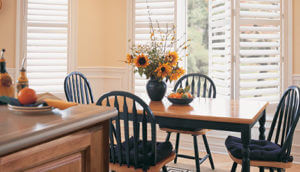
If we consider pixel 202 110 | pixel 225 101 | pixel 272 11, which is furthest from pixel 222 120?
pixel 272 11

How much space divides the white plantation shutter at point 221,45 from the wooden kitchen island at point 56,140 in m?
2.53

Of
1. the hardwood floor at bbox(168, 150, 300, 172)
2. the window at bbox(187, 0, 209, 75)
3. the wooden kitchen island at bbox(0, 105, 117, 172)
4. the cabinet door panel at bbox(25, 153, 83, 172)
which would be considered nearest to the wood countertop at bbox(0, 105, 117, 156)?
the wooden kitchen island at bbox(0, 105, 117, 172)

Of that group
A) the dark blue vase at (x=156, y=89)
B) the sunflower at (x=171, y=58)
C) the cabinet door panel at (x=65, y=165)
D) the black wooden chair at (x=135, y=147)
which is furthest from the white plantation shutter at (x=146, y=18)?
the cabinet door panel at (x=65, y=165)

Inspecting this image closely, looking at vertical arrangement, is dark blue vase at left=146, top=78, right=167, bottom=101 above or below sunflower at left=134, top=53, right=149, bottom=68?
below

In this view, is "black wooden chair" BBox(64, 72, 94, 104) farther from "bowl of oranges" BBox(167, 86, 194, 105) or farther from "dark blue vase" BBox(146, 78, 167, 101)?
"bowl of oranges" BBox(167, 86, 194, 105)

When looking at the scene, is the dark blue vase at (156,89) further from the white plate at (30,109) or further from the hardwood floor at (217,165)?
the white plate at (30,109)

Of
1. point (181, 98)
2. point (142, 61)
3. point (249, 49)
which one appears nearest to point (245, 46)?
point (249, 49)

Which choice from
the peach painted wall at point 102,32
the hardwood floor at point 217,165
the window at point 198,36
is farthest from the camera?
the window at point 198,36

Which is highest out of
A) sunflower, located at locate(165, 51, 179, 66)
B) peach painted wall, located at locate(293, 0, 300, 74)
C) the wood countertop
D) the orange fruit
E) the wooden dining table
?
peach painted wall, located at locate(293, 0, 300, 74)

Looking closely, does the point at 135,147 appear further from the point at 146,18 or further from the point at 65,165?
the point at 146,18

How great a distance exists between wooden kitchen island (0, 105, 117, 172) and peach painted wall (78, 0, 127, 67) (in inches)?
112

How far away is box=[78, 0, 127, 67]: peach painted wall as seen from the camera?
4121mm

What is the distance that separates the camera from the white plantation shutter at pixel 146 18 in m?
3.87

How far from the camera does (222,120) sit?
6.71 feet
